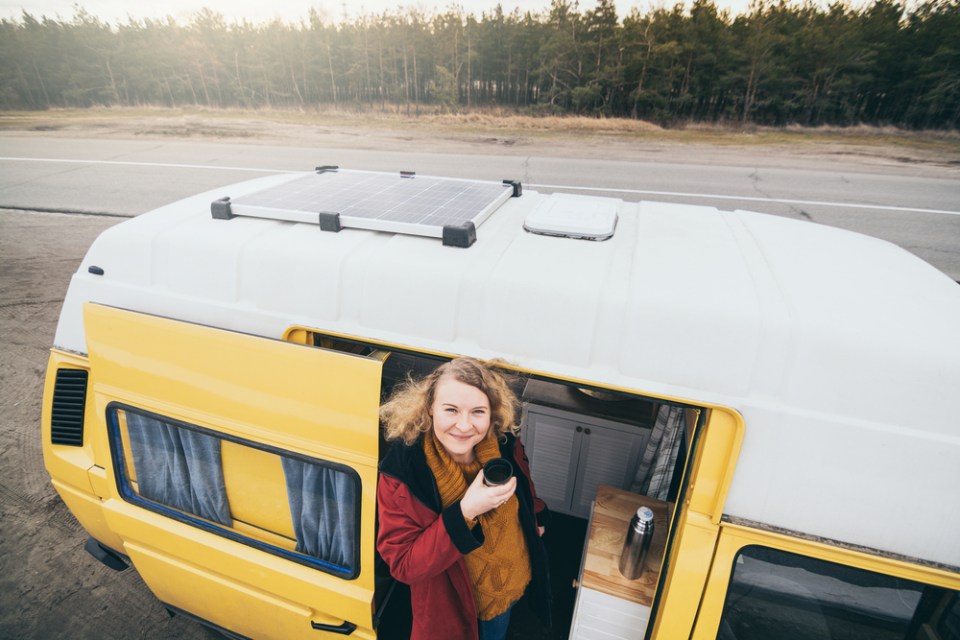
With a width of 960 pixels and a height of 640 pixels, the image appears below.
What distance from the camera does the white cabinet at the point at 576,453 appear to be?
360 cm

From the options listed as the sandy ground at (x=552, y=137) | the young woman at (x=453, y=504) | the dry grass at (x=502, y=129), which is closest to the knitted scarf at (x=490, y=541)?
the young woman at (x=453, y=504)

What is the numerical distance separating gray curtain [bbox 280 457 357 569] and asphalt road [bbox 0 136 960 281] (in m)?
9.45

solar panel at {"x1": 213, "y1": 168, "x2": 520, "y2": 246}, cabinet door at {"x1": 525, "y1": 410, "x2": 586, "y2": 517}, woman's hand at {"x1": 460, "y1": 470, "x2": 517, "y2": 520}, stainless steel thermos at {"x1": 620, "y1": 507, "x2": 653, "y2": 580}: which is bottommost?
cabinet door at {"x1": 525, "y1": 410, "x2": 586, "y2": 517}

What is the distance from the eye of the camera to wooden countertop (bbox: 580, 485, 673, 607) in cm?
245

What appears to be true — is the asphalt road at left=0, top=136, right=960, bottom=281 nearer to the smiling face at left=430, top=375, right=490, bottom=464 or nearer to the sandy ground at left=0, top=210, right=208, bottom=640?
the sandy ground at left=0, top=210, right=208, bottom=640

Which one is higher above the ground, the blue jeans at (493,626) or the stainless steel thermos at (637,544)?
the stainless steel thermos at (637,544)

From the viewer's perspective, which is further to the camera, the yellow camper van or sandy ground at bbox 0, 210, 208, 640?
sandy ground at bbox 0, 210, 208, 640

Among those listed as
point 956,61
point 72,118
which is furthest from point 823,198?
point 72,118

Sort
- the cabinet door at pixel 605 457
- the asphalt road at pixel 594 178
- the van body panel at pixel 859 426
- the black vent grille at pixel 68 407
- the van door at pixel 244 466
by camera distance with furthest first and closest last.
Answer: the asphalt road at pixel 594 178
the cabinet door at pixel 605 457
the black vent grille at pixel 68 407
the van door at pixel 244 466
the van body panel at pixel 859 426

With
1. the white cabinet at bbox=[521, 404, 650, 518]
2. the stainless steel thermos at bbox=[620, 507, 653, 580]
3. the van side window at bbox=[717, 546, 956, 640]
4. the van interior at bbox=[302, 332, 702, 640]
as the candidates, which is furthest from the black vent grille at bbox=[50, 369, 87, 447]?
the van side window at bbox=[717, 546, 956, 640]

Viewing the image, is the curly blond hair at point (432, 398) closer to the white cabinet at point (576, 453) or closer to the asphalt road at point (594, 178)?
the white cabinet at point (576, 453)

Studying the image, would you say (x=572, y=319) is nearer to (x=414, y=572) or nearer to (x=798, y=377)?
(x=798, y=377)

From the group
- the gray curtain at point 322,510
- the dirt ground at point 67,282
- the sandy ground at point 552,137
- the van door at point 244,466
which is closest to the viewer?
the van door at point 244,466

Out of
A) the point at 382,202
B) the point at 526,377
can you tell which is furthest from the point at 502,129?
the point at 526,377
